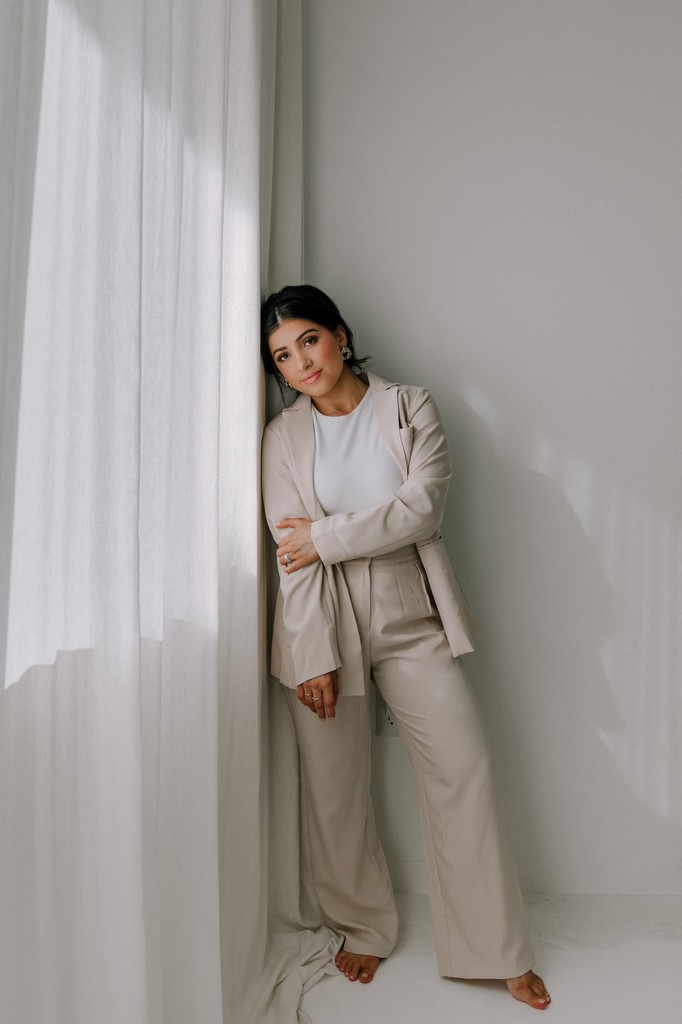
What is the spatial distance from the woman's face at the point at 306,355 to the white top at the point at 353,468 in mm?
104

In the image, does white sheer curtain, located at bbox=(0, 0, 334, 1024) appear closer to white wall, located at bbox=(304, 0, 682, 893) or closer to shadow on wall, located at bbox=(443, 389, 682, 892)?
white wall, located at bbox=(304, 0, 682, 893)

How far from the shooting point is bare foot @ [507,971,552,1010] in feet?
5.75

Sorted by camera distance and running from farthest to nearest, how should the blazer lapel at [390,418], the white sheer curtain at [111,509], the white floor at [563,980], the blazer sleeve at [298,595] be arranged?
the blazer lapel at [390,418], the blazer sleeve at [298,595], the white floor at [563,980], the white sheer curtain at [111,509]

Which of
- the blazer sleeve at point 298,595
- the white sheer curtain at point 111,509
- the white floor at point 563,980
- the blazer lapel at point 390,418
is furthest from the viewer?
the blazer lapel at point 390,418

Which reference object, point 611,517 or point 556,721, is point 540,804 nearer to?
point 556,721

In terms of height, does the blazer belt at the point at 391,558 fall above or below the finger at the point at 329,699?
above

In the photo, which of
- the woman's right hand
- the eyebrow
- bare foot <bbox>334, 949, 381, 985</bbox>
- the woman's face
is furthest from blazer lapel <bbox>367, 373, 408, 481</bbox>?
bare foot <bbox>334, 949, 381, 985</bbox>

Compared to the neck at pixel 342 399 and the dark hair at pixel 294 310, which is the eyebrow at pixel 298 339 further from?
the neck at pixel 342 399

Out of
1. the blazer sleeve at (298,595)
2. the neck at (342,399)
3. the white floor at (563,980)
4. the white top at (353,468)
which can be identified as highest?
the neck at (342,399)

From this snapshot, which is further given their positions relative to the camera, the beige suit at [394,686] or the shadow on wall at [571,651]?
the shadow on wall at [571,651]

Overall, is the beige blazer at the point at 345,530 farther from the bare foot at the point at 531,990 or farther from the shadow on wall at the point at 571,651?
the bare foot at the point at 531,990

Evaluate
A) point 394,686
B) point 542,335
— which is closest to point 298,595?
point 394,686

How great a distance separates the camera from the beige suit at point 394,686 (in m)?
1.84

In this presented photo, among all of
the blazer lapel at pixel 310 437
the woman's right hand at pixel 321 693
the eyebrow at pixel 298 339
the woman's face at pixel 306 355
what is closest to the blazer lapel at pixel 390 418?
the blazer lapel at pixel 310 437
